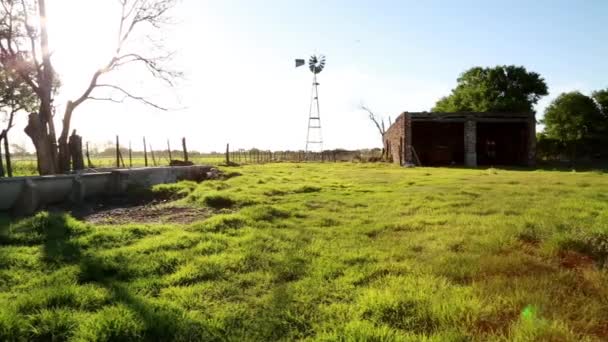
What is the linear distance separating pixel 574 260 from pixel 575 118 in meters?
32.6

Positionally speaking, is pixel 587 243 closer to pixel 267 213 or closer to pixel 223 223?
pixel 267 213

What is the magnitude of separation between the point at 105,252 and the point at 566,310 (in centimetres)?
511

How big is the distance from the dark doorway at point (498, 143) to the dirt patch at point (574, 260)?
2916 cm

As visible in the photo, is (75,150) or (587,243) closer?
(587,243)

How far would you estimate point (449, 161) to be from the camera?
32531mm

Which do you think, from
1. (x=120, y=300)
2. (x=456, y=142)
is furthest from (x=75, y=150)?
(x=456, y=142)

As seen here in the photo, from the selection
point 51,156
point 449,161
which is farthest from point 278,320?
point 449,161

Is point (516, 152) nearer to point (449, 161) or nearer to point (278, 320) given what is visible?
point (449, 161)

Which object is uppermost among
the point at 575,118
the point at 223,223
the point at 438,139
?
the point at 575,118

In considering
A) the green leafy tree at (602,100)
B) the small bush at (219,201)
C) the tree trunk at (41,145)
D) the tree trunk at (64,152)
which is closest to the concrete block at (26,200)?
the small bush at (219,201)

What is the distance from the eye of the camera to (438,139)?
3316 cm

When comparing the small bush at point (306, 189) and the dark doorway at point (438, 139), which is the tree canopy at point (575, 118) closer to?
the dark doorway at point (438, 139)

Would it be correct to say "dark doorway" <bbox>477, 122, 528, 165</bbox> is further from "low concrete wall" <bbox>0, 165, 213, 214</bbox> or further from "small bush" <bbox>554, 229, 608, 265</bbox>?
"small bush" <bbox>554, 229, 608, 265</bbox>

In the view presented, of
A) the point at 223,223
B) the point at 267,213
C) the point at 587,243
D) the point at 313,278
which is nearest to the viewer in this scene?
the point at 313,278
